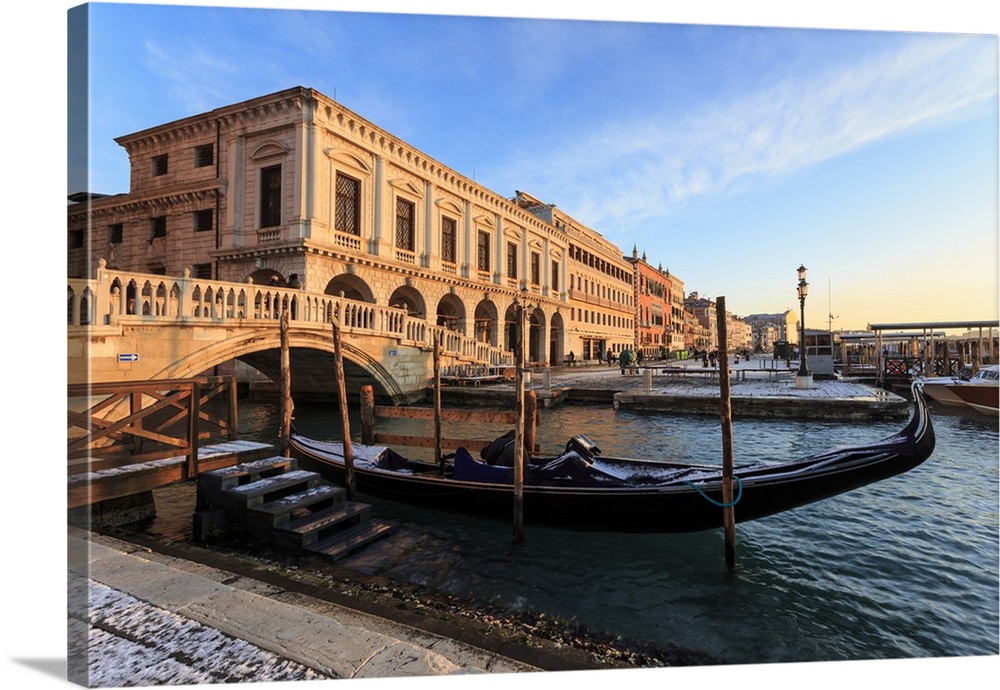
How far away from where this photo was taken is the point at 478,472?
222 inches

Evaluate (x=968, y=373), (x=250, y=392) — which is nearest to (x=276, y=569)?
(x=250, y=392)

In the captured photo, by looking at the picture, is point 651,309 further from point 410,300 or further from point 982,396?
point 982,396

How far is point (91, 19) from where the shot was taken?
288 cm

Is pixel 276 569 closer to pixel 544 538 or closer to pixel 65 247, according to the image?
pixel 544 538

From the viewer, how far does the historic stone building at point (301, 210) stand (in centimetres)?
1437

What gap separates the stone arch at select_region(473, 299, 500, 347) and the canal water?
17518 mm

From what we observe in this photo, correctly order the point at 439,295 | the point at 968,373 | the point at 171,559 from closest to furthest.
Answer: the point at 171,559 < the point at 968,373 < the point at 439,295

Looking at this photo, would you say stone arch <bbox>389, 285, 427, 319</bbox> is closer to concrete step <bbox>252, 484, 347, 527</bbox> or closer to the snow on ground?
concrete step <bbox>252, 484, 347, 527</bbox>

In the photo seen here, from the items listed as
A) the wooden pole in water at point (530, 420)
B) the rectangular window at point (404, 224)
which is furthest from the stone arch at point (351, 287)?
the wooden pole in water at point (530, 420)

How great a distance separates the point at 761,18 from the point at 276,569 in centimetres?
561

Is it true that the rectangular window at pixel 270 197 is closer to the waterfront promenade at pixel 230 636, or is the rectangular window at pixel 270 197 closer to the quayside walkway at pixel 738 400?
the quayside walkway at pixel 738 400

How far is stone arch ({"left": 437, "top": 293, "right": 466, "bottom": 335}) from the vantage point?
21000mm

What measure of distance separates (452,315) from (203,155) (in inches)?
427

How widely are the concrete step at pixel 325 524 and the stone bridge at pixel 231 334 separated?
2106mm
